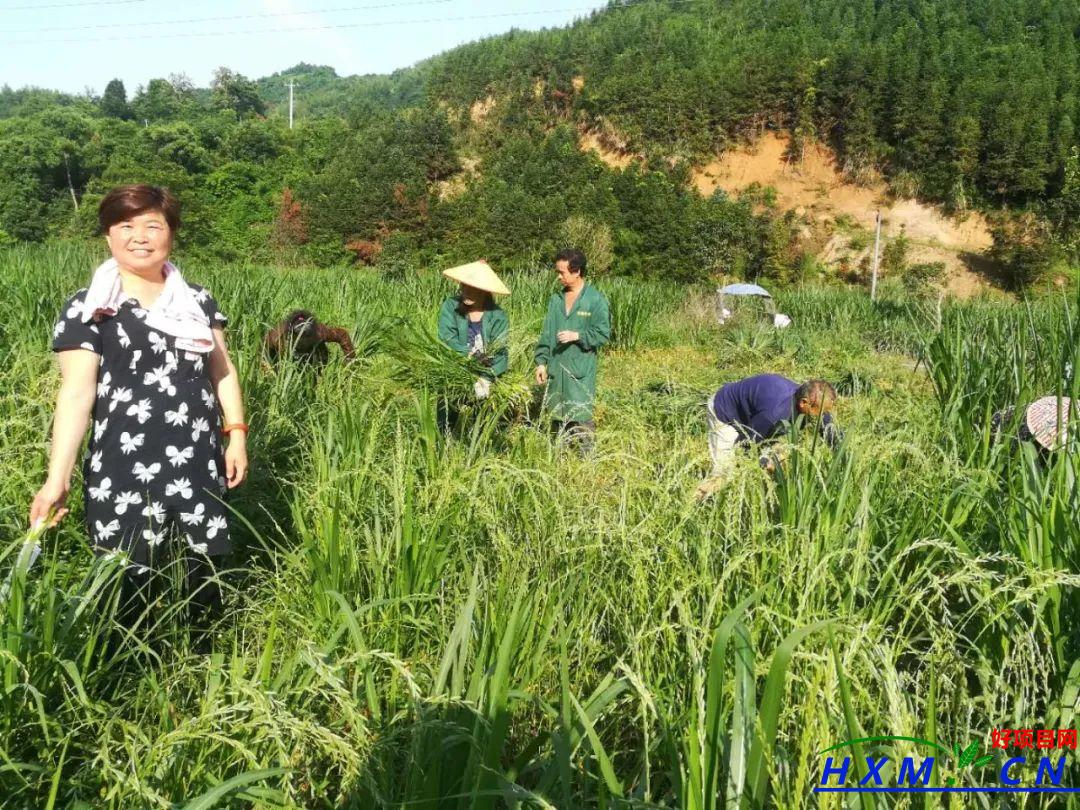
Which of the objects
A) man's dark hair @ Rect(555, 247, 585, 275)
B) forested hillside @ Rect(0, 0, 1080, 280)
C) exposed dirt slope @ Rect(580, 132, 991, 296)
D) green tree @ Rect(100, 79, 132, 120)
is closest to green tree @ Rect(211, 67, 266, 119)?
green tree @ Rect(100, 79, 132, 120)

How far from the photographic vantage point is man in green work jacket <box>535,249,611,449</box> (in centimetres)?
435

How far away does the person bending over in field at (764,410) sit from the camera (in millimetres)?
2680

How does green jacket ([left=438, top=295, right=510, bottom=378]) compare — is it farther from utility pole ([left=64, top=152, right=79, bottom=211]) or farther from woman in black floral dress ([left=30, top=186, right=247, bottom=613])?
utility pole ([left=64, top=152, right=79, bottom=211])

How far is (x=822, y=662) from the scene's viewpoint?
1.40m

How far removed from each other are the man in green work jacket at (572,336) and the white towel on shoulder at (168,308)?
2414mm

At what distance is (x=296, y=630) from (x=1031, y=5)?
5111 cm

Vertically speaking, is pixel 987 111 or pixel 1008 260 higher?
pixel 987 111

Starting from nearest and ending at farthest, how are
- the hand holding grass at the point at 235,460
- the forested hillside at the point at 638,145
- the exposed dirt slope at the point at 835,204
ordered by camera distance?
the hand holding grass at the point at 235,460 < the exposed dirt slope at the point at 835,204 < the forested hillside at the point at 638,145

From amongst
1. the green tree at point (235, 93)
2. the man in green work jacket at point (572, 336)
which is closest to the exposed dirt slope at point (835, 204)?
the man in green work jacket at point (572, 336)

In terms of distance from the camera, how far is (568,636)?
62.4 inches

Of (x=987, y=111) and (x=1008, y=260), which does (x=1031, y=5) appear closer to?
(x=987, y=111)

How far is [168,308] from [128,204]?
261 millimetres

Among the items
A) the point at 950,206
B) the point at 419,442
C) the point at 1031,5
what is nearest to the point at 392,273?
the point at 419,442

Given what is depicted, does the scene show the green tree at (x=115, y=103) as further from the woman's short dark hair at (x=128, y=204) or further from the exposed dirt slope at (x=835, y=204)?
the woman's short dark hair at (x=128, y=204)
